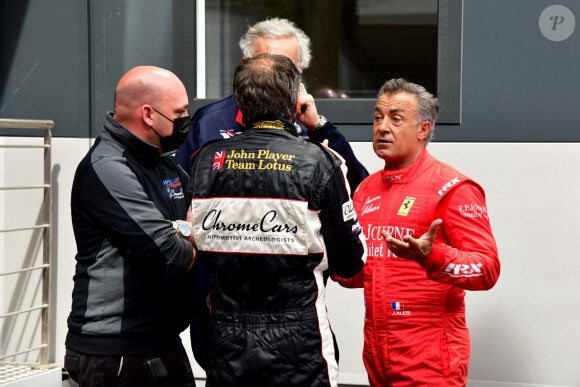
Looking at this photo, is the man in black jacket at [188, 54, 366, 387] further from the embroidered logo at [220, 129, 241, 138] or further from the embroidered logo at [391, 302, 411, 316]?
the embroidered logo at [220, 129, 241, 138]

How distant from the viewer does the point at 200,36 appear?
14.2ft

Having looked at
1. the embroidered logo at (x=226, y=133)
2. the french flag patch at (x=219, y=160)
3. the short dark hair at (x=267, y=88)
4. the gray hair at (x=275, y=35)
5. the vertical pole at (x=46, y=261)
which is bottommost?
the vertical pole at (x=46, y=261)

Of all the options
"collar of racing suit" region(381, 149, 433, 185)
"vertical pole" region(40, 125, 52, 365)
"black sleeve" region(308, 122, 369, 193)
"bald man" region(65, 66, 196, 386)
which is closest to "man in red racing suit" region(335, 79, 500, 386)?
"collar of racing suit" region(381, 149, 433, 185)

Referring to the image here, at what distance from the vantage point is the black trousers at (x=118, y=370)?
2.47 m

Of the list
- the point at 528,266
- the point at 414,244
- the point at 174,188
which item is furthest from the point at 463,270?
the point at 528,266

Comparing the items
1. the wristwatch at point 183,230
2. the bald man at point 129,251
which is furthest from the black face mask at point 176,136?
the wristwatch at point 183,230

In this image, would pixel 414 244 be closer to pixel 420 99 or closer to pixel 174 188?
pixel 420 99

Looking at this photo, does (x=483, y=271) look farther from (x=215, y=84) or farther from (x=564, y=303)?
(x=215, y=84)

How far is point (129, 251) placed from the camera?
2426 millimetres

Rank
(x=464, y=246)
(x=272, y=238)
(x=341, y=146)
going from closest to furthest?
(x=272, y=238) < (x=464, y=246) < (x=341, y=146)

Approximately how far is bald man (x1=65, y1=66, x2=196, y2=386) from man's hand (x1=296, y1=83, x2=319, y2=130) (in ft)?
1.71

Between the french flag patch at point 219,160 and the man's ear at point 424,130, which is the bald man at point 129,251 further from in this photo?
the man's ear at point 424,130

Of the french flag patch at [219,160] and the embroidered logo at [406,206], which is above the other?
the french flag patch at [219,160]

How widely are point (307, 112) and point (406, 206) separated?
1.86ft
